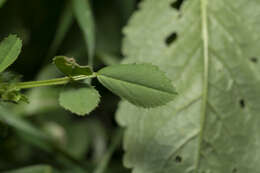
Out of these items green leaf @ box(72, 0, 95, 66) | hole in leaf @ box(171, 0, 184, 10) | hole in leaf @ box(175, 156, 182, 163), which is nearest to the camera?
hole in leaf @ box(175, 156, 182, 163)

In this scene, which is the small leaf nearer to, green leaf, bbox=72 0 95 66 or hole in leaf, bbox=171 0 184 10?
green leaf, bbox=72 0 95 66

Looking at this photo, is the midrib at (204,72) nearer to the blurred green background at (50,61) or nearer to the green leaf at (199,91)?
the green leaf at (199,91)

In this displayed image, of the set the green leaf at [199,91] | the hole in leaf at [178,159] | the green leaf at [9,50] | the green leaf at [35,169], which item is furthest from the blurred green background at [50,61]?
the green leaf at [9,50]

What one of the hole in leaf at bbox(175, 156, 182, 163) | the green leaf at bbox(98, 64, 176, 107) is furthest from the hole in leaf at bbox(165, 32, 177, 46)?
the green leaf at bbox(98, 64, 176, 107)

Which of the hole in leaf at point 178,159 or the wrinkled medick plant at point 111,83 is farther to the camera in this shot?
the hole in leaf at point 178,159

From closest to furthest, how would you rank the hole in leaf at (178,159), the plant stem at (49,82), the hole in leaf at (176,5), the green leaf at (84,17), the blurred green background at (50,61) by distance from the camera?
1. the plant stem at (49,82)
2. the hole in leaf at (178,159)
3. the green leaf at (84,17)
4. the hole in leaf at (176,5)
5. the blurred green background at (50,61)

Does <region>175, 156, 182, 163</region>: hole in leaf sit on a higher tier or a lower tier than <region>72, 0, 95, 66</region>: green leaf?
lower
